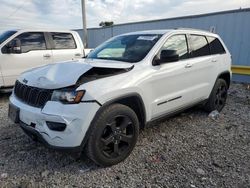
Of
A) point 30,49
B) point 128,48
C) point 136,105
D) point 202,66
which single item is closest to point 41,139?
point 136,105

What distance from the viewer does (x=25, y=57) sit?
21.9 feet

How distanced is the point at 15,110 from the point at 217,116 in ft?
13.0

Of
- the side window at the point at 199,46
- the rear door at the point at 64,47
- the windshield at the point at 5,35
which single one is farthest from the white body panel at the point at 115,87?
the rear door at the point at 64,47

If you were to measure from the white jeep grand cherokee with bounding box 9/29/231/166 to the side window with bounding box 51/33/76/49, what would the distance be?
3408 millimetres

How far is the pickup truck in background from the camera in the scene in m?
6.39

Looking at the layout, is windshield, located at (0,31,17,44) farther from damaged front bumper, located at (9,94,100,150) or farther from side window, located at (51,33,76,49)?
damaged front bumper, located at (9,94,100,150)

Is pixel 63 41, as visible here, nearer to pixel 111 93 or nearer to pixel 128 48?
pixel 128 48

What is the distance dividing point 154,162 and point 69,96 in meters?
1.48

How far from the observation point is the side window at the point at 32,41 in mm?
6727

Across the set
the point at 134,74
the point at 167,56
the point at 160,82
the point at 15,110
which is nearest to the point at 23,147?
the point at 15,110

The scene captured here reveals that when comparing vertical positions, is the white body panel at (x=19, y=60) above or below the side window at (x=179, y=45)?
below

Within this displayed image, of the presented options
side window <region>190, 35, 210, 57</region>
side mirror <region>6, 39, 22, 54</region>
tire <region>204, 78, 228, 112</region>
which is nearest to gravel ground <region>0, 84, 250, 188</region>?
tire <region>204, 78, 228, 112</region>

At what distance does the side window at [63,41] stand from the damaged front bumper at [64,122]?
497 cm

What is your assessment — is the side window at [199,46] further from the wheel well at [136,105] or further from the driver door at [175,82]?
the wheel well at [136,105]
